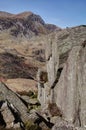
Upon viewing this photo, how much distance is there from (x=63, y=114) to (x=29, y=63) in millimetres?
100283

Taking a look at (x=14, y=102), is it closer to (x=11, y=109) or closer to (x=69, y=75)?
(x=11, y=109)

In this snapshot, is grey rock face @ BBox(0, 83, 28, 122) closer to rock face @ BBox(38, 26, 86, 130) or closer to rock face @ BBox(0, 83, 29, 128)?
rock face @ BBox(0, 83, 29, 128)

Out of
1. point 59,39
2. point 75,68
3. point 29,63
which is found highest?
point 59,39

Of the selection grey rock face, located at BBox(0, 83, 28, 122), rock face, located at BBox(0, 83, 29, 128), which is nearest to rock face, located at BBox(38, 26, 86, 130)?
grey rock face, located at BBox(0, 83, 28, 122)

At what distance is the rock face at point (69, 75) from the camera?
22.5m

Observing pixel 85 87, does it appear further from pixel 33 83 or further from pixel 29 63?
pixel 29 63

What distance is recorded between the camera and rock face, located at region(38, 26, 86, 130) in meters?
22.5

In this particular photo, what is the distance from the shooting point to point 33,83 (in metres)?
52.8

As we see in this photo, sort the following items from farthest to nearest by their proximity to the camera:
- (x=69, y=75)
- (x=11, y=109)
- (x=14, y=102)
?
(x=14, y=102)
(x=69, y=75)
(x=11, y=109)

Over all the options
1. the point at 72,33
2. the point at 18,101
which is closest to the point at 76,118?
the point at 18,101

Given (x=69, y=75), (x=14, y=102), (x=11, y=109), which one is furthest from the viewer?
(x=14, y=102)

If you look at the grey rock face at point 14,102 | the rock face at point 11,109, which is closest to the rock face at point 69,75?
the grey rock face at point 14,102

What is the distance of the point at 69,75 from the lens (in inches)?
998

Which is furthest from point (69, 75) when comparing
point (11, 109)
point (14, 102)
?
point (14, 102)
